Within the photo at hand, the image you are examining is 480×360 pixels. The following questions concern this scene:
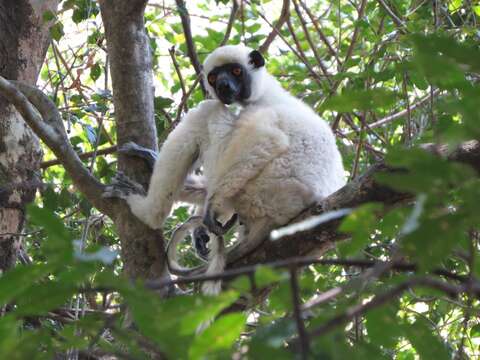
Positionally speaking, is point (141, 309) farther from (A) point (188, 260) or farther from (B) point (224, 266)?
(A) point (188, 260)

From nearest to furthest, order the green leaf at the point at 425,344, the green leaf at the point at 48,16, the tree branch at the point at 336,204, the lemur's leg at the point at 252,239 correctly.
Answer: the green leaf at the point at 425,344
the tree branch at the point at 336,204
the lemur's leg at the point at 252,239
the green leaf at the point at 48,16

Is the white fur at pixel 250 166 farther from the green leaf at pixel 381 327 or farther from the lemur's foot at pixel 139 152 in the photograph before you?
the green leaf at pixel 381 327

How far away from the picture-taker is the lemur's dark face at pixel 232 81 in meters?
4.92

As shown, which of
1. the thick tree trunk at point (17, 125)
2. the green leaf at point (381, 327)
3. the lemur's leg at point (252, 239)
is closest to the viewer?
the green leaf at point (381, 327)

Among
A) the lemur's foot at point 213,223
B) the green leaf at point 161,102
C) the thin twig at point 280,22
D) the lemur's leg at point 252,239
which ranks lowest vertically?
the lemur's leg at point 252,239

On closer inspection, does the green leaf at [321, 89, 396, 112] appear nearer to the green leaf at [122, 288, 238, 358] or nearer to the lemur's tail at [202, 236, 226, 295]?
the green leaf at [122, 288, 238, 358]

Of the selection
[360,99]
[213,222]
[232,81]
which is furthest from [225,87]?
[360,99]

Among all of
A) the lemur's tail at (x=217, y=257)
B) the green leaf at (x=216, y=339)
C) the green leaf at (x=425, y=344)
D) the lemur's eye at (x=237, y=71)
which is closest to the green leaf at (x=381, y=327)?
the green leaf at (x=425, y=344)

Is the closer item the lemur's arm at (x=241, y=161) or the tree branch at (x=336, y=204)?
the tree branch at (x=336, y=204)

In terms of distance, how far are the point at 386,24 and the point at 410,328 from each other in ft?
16.6

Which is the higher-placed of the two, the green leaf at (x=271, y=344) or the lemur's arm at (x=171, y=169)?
the lemur's arm at (x=171, y=169)

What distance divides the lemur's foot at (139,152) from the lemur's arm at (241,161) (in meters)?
0.43

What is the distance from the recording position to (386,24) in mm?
6168

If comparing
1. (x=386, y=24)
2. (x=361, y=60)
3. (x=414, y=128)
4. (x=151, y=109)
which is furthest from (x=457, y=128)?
(x=386, y=24)
